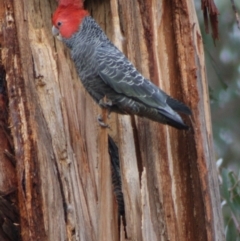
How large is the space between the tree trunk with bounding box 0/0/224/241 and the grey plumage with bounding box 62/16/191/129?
0.29ft

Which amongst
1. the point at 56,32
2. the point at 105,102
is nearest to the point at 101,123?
the point at 105,102

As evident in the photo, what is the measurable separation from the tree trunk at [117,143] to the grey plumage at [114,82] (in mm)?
90

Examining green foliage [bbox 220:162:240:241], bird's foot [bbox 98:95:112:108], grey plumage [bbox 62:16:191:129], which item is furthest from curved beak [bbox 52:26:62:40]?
green foliage [bbox 220:162:240:241]

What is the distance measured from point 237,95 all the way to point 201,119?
6.92 feet

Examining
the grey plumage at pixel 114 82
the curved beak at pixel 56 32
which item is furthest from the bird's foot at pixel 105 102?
the curved beak at pixel 56 32

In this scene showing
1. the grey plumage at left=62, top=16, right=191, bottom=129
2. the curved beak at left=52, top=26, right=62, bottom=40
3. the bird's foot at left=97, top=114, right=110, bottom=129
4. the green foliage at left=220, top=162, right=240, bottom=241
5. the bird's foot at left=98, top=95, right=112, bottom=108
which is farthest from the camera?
the green foliage at left=220, top=162, right=240, bottom=241

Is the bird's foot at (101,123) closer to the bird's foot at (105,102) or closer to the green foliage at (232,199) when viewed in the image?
the bird's foot at (105,102)

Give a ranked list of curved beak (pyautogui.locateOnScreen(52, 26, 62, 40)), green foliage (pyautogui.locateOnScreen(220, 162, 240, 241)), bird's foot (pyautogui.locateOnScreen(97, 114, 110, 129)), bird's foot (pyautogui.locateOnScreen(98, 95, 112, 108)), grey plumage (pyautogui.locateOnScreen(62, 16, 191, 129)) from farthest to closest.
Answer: green foliage (pyautogui.locateOnScreen(220, 162, 240, 241)) → curved beak (pyautogui.locateOnScreen(52, 26, 62, 40)) → bird's foot (pyautogui.locateOnScreen(98, 95, 112, 108)) → grey plumage (pyautogui.locateOnScreen(62, 16, 191, 129)) → bird's foot (pyautogui.locateOnScreen(97, 114, 110, 129))

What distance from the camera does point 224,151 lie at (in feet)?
17.3

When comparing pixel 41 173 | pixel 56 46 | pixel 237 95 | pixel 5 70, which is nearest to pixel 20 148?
pixel 41 173

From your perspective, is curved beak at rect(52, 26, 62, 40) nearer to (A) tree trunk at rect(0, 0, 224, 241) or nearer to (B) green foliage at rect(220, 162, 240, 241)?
(A) tree trunk at rect(0, 0, 224, 241)

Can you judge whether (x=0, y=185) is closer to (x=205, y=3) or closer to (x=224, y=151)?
(x=205, y=3)

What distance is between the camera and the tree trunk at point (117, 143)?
2984 mm

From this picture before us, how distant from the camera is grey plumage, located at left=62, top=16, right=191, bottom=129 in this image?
3008 mm
